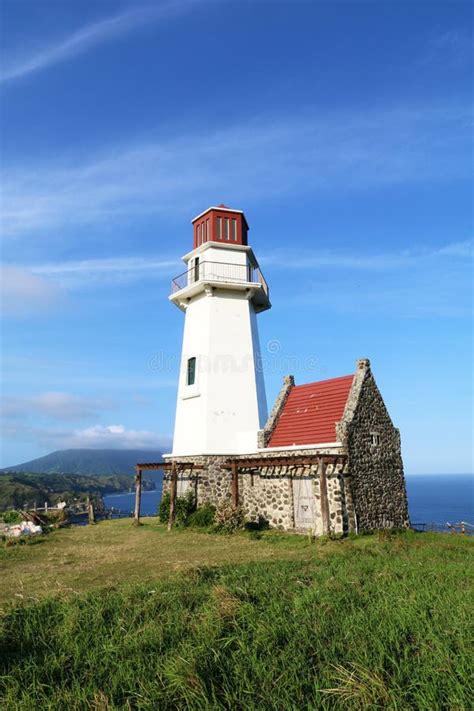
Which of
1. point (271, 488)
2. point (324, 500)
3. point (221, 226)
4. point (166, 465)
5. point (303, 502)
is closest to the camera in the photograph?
point (324, 500)

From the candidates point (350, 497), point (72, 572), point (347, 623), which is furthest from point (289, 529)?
point (347, 623)

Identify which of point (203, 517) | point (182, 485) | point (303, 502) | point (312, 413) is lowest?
point (203, 517)

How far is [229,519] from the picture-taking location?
19156 mm

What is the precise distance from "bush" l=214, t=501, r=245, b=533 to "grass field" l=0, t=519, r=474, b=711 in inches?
315

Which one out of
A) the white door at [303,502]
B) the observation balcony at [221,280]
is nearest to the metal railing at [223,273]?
the observation balcony at [221,280]

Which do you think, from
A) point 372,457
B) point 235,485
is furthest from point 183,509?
point 372,457

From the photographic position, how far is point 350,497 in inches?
705

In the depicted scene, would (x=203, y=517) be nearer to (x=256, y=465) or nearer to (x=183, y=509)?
(x=183, y=509)

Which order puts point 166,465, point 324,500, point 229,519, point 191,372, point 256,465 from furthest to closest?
1. point 191,372
2. point 166,465
3. point 256,465
4. point 229,519
5. point 324,500

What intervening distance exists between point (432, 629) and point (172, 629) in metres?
3.58

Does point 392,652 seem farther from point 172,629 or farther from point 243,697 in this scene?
point 172,629

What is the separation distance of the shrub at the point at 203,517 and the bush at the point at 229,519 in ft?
2.79

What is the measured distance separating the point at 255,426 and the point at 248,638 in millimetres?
17499

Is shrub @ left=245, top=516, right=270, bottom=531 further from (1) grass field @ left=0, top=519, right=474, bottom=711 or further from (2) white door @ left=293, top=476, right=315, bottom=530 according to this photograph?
(1) grass field @ left=0, top=519, right=474, bottom=711
